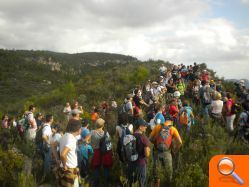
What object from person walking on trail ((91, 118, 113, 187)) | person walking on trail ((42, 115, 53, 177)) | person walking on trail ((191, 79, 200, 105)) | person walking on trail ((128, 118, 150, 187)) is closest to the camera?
person walking on trail ((128, 118, 150, 187))

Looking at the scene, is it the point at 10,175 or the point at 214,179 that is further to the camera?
the point at 10,175

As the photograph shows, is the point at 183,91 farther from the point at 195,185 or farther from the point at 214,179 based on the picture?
the point at 214,179

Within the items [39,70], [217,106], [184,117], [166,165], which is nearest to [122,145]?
[166,165]

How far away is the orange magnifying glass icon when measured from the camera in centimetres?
270

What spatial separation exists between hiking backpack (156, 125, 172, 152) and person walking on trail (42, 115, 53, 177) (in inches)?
94.9

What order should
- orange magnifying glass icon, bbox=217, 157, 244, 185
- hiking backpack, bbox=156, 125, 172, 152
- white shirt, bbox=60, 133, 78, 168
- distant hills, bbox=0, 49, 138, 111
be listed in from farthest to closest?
distant hills, bbox=0, 49, 138, 111 → hiking backpack, bbox=156, 125, 172, 152 → white shirt, bbox=60, 133, 78, 168 → orange magnifying glass icon, bbox=217, 157, 244, 185

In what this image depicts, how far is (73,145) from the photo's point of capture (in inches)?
205

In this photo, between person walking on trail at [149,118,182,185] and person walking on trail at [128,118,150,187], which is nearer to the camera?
person walking on trail at [128,118,150,187]

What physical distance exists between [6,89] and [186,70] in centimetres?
6309

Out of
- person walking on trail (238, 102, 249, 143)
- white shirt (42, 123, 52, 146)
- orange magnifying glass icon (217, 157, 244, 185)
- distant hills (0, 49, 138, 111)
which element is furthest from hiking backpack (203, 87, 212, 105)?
distant hills (0, 49, 138, 111)

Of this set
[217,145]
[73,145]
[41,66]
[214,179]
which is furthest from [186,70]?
[41,66]

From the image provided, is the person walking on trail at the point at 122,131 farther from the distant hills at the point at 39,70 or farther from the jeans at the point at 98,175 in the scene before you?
the distant hills at the point at 39,70

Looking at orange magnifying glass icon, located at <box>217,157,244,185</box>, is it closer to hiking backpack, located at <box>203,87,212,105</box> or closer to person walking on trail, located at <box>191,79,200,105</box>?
hiking backpack, located at <box>203,87,212,105</box>

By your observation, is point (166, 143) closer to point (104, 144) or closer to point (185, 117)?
point (104, 144)
